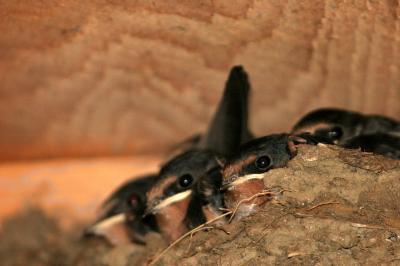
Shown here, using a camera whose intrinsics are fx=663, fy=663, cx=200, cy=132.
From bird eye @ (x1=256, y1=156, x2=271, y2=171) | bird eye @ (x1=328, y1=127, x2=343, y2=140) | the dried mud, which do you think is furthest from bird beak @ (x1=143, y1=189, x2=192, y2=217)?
bird eye @ (x1=328, y1=127, x2=343, y2=140)

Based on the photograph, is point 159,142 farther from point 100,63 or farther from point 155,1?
point 155,1

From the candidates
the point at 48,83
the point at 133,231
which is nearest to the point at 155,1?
the point at 48,83

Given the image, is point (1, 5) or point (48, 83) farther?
point (48, 83)

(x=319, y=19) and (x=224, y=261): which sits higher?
(x=319, y=19)

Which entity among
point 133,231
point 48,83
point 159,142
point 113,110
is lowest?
point 133,231

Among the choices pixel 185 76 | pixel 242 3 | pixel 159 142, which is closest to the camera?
pixel 242 3

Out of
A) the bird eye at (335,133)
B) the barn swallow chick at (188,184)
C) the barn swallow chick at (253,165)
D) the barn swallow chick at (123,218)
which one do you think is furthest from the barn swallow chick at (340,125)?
the barn swallow chick at (123,218)

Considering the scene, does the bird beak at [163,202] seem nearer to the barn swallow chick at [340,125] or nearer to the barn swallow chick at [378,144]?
the barn swallow chick at [340,125]
